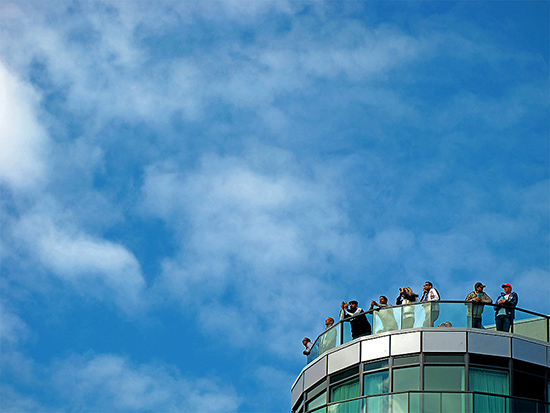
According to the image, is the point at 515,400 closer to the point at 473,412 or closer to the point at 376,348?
the point at 473,412

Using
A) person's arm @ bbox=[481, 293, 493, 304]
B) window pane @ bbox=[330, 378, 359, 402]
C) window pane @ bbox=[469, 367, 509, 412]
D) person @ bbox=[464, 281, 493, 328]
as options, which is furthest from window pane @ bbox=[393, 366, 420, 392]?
person's arm @ bbox=[481, 293, 493, 304]

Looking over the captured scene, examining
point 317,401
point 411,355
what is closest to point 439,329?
point 411,355

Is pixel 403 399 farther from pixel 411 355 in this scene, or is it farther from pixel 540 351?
pixel 540 351

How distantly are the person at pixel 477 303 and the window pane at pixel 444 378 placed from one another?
67.7 inches

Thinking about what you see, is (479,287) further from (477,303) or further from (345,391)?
(345,391)

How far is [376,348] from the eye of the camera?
1615 inches

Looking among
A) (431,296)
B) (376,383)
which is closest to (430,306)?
(431,296)

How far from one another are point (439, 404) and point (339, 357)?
14.0ft

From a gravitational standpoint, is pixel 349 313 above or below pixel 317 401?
above

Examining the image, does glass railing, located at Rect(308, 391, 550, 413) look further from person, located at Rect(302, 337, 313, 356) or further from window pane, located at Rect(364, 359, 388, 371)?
person, located at Rect(302, 337, 313, 356)

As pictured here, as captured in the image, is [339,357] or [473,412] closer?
[473,412]

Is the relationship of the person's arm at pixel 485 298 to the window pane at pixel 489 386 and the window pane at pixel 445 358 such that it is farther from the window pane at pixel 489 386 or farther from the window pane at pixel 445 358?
the window pane at pixel 489 386

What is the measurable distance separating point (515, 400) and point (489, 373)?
118 cm

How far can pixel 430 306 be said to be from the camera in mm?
41188
